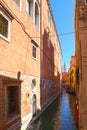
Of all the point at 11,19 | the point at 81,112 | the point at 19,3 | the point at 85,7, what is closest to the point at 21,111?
the point at 81,112

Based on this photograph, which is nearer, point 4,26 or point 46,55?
point 4,26

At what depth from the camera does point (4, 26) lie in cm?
1000

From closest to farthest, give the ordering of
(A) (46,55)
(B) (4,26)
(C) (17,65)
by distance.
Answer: (B) (4,26) → (C) (17,65) → (A) (46,55)

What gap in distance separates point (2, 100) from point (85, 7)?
265 inches

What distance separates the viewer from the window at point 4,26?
9.62 meters

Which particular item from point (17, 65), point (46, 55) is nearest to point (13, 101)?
point (17, 65)

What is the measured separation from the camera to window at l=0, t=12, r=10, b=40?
9625mm

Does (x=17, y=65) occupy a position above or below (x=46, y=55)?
below

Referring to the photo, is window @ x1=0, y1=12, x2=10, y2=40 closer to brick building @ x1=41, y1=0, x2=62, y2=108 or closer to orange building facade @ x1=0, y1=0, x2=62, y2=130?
orange building facade @ x1=0, y1=0, x2=62, y2=130

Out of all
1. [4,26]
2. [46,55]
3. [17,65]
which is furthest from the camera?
[46,55]

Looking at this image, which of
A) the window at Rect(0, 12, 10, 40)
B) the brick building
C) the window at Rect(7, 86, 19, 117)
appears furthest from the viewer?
the brick building

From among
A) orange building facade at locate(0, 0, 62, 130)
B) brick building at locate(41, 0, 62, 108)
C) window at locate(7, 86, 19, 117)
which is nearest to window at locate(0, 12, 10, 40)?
orange building facade at locate(0, 0, 62, 130)

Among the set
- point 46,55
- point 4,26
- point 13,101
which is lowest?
point 13,101

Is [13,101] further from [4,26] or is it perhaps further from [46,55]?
[46,55]
